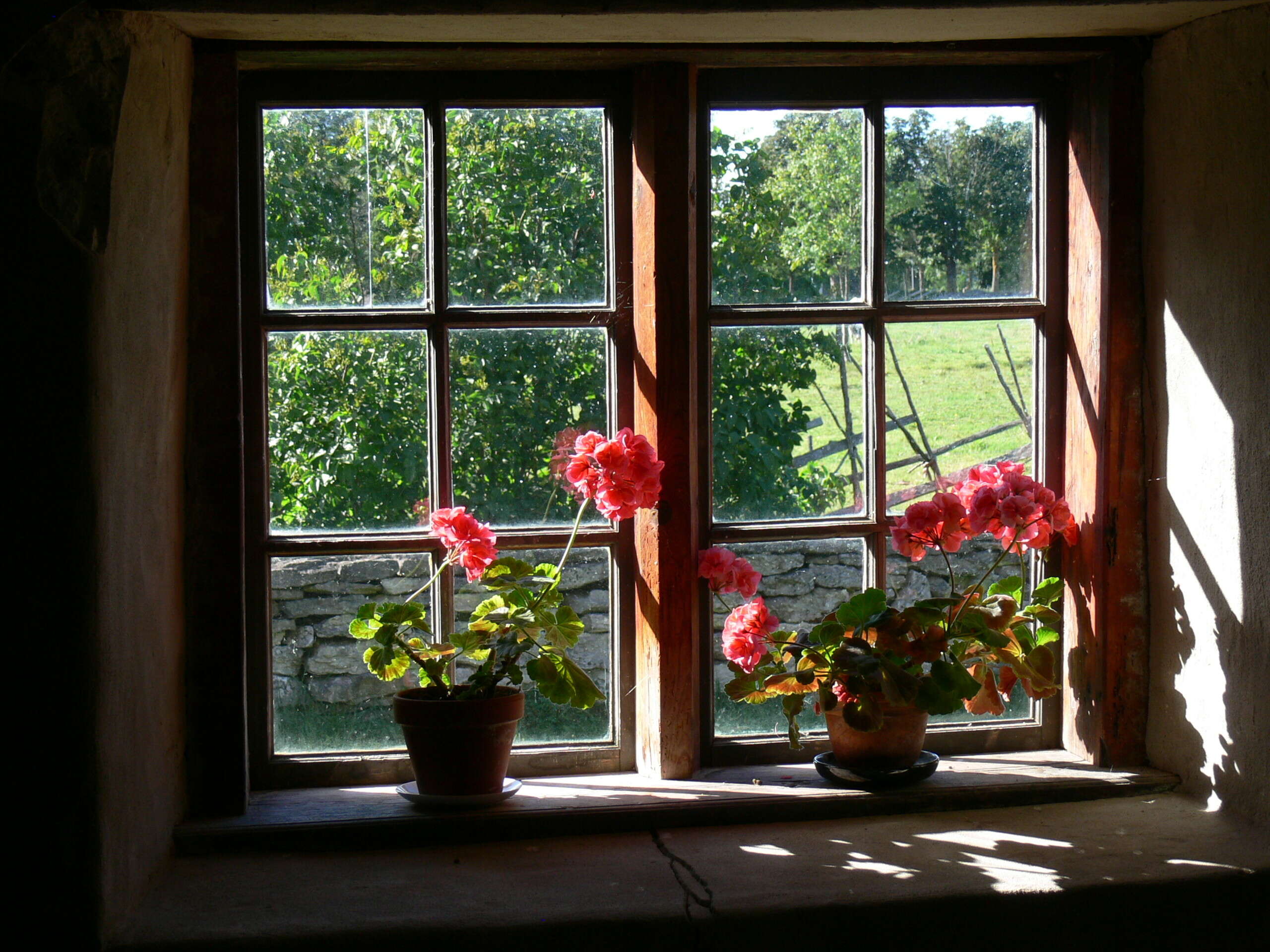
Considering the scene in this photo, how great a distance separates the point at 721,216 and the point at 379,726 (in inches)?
47.1

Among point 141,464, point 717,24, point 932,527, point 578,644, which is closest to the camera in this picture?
point 141,464

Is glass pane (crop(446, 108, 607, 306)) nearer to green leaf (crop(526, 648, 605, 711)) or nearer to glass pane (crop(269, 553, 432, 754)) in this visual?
glass pane (crop(269, 553, 432, 754))

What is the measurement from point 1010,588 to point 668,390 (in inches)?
30.7

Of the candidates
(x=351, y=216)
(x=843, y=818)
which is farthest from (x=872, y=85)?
(x=843, y=818)

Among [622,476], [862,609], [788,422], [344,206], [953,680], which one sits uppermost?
[344,206]

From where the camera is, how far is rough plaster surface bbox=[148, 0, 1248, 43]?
182 cm

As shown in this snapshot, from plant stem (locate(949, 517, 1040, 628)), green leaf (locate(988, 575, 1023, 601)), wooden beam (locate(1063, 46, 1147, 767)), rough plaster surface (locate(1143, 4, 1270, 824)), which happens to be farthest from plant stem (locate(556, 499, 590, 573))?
rough plaster surface (locate(1143, 4, 1270, 824))

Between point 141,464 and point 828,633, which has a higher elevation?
point 141,464

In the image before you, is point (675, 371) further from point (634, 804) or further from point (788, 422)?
point (634, 804)

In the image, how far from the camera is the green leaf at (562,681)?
1957 millimetres

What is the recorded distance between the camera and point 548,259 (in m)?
2.15

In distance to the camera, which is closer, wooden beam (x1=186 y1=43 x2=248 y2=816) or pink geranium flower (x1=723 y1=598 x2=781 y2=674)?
wooden beam (x1=186 y1=43 x2=248 y2=816)

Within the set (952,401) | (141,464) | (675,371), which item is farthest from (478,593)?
(952,401)

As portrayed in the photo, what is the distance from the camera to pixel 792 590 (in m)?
2.23
